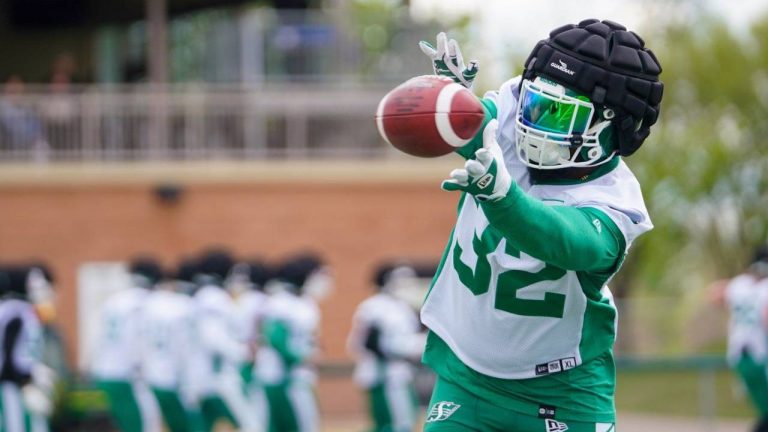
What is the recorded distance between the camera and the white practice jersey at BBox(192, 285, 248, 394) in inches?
532

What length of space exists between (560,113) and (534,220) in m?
0.58

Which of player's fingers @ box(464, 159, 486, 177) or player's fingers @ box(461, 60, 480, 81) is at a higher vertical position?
player's fingers @ box(461, 60, 480, 81)

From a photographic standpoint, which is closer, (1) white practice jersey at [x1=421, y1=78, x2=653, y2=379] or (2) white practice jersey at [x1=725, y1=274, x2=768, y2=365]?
(1) white practice jersey at [x1=421, y1=78, x2=653, y2=379]

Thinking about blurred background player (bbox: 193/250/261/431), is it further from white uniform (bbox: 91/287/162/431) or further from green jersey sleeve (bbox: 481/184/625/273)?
green jersey sleeve (bbox: 481/184/625/273)

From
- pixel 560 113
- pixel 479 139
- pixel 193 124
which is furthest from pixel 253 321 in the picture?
pixel 560 113

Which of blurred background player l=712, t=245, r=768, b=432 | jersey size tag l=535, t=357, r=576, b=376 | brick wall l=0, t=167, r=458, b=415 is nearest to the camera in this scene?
jersey size tag l=535, t=357, r=576, b=376

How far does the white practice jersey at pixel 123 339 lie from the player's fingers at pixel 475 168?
1015cm

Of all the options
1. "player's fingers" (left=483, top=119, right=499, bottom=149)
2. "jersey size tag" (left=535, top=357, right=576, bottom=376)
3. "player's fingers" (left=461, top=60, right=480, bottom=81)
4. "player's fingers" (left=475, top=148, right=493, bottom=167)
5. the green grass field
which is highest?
"player's fingers" (left=461, top=60, right=480, bottom=81)

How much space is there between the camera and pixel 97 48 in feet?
74.6

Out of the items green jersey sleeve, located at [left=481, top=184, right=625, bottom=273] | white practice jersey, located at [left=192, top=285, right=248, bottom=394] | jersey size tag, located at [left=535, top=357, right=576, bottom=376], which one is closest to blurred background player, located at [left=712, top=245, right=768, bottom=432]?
white practice jersey, located at [left=192, top=285, right=248, bottom=394]

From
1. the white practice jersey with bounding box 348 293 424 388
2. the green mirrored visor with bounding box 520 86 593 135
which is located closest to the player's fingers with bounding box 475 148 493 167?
the green mirrored visor with bounding box 520 86 593 135

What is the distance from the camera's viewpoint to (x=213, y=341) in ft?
44.2

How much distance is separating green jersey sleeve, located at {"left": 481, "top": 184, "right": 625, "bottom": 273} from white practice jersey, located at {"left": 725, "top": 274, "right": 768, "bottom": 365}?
872 centimetres

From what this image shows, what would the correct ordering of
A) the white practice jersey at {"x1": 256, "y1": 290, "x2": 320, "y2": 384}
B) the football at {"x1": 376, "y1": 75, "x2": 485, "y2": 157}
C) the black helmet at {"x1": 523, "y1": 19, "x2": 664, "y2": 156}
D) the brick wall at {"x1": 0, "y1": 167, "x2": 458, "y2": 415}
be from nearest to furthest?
the football at {"x1": 376, "y1": 75, "x2": 485, "y2": 157}
the black helmet at {"x1": 523, "y1": 19, "x2": 664, "y2": 156}
the white practice jersey at {"x1": 256, "y1": 290, "x2": 320, "y2": 384}
the brick wall at {"x1": 0, "y1": 167, "x2": 458, "y2": 415}
